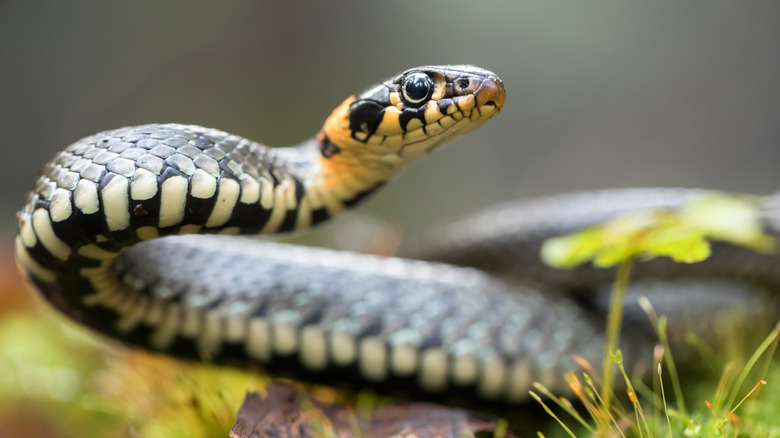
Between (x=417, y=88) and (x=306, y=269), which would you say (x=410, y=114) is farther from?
(x=306, y=269)

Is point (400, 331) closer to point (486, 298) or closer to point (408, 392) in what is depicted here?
point (408, 392)

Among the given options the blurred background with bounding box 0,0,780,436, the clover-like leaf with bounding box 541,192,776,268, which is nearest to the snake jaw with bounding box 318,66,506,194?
the clover-like leaf with bounding box 541,192,776,268

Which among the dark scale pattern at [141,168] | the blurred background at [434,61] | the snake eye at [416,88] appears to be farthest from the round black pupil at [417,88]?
the blurred background at [434,61]

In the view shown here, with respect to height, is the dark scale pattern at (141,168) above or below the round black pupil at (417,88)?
below

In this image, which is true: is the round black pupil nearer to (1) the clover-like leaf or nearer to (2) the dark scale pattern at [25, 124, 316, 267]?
(2) the dark scale pattern at [25, 124, 316, 267]

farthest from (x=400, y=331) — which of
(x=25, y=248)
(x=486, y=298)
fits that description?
(x=25, y=248)

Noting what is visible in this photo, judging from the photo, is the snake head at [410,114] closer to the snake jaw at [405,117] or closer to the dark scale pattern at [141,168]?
the snake jaw at [405,117]
